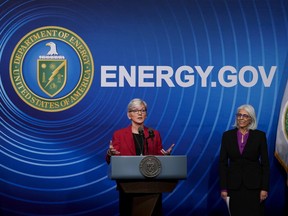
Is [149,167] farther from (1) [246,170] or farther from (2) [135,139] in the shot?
(1) [246,170]

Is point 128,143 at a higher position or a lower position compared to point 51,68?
lower

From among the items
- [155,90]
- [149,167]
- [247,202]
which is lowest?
[247,202]

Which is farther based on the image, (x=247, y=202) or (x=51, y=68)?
(x=51, y=68)

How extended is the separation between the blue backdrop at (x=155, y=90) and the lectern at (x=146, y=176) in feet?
6.40

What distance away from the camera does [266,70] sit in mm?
6383

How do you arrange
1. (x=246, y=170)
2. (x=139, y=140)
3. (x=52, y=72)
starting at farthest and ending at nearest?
(x=52, y=72) → (x=246, y=170) → (x=139, y=140)

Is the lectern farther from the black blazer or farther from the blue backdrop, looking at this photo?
the blue backdrop

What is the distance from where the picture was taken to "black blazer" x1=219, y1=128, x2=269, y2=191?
17.3 ft

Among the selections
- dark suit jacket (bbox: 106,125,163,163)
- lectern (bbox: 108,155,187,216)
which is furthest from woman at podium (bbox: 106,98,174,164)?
lectern (bbox: 108,155,187,216)

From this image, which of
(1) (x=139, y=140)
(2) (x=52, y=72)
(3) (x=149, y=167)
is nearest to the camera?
(3) (x=149, y=167)

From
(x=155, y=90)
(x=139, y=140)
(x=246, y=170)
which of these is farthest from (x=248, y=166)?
(x=155, y=90)

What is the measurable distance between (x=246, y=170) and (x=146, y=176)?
4.35 feet

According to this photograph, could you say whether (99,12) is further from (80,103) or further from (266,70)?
(266,70)

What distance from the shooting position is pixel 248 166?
528cm
